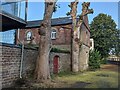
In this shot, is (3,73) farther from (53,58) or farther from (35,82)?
(53,58)

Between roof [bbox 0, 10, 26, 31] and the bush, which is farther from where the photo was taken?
the bush

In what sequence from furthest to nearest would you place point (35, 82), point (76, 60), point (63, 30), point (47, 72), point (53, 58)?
point (63, 30) → point (76, 60) → point (53, 58) → point (47, 72) → point (35, 82)

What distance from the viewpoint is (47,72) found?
14.3 m

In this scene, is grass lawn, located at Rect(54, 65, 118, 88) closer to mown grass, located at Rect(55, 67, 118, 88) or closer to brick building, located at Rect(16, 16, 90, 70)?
mown grass, located at Rect(55, 67, 118, 88)

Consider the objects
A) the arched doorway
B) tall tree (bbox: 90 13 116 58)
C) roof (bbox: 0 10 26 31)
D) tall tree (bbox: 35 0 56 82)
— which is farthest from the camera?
tall tree (bbox: 90 13 116 58)

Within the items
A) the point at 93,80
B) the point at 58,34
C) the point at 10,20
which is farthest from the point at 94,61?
the point at 10,20

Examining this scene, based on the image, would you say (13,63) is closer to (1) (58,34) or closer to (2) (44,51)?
(2) (44,51)

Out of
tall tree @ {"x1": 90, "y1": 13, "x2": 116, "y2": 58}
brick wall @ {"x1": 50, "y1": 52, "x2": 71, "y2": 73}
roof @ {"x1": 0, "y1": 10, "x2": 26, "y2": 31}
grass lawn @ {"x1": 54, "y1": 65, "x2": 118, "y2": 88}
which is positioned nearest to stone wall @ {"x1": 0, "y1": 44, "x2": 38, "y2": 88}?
roof @ {"x1": 0, "y1": 10, "x2": 26, "y2": 31}

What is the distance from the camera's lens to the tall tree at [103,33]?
5378 cm

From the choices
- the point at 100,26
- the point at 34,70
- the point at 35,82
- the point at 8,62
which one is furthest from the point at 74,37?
the point at 100,26

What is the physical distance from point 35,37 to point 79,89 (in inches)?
722

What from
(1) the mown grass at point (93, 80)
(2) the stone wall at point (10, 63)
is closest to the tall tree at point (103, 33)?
(1) the mown grass at point (93, 80)

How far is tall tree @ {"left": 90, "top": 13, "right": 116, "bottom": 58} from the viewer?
53781 millimetres

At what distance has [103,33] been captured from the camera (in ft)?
181
